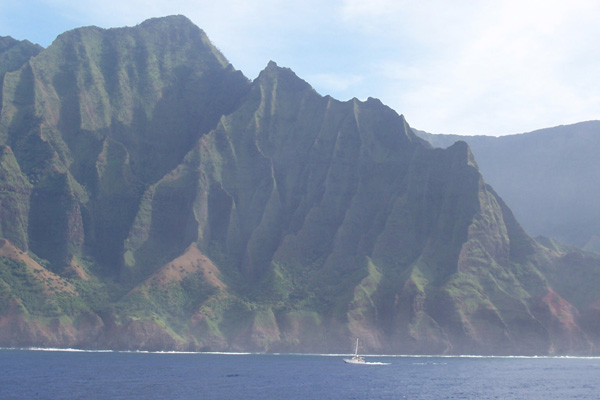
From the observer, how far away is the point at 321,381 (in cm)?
15300

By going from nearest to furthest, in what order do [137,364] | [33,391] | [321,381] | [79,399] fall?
[79,399] → [33,391] → [321,381] → [137,364]

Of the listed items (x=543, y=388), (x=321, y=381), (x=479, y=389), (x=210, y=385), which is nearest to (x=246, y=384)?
(x=210, y=385)

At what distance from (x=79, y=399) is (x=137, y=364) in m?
65.9

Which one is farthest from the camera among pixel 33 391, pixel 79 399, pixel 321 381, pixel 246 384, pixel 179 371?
pixel 179 371

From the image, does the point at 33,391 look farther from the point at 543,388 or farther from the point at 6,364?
the point at 543,388

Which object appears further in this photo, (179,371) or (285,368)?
(285,368)

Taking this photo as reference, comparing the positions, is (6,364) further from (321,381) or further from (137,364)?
(321,381)

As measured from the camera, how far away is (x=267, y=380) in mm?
151625

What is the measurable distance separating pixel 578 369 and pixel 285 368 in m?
74.9

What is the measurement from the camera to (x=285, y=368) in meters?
181

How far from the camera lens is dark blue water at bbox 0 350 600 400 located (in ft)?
420

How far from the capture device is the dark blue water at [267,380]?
12812 centimetres

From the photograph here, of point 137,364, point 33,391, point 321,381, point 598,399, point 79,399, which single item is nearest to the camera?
point 79,399

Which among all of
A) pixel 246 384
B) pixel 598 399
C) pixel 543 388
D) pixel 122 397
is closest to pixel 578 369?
pixel 543 388
